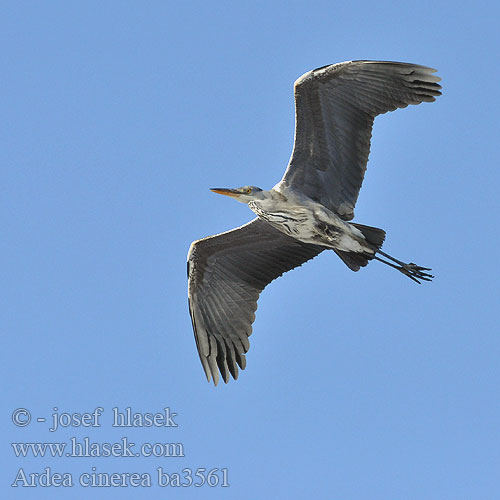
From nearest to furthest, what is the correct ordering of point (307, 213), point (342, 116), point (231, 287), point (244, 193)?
point (342, 116) → point (307, 213) → point (244, 193) → point (231, 287)

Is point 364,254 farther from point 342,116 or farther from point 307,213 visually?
point 342,116

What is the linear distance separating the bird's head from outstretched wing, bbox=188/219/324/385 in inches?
43.1

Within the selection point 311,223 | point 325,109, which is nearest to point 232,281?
point 311,223

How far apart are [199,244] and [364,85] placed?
3805 mm

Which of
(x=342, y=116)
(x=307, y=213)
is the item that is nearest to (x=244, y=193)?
(x=307, y=213)

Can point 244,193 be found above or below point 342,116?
below

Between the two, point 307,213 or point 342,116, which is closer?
point 342,116

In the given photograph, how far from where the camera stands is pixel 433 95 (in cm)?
1495

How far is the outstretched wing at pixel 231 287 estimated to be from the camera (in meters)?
16.9

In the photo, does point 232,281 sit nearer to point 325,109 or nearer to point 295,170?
point 295,170

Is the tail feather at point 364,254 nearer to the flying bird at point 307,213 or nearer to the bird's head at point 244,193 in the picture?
the flying bird at point 307,213

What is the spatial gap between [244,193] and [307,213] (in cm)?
105

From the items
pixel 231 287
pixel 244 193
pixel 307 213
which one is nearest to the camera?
pixel 307 213

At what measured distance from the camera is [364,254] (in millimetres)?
15664
